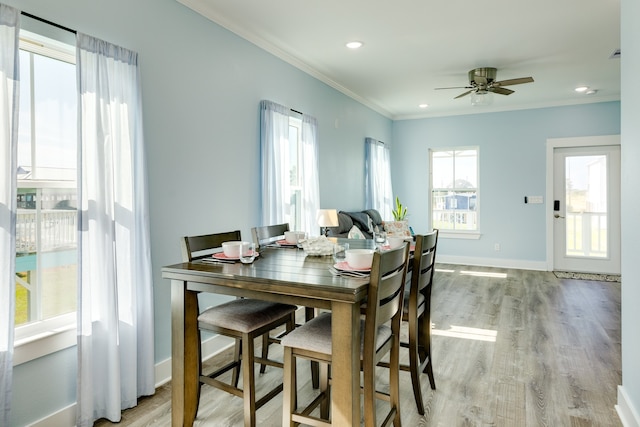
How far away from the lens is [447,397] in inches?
94.7

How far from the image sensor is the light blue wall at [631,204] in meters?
1.94

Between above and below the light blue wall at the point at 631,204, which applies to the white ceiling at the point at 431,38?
above

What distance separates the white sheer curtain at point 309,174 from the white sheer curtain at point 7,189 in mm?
2875

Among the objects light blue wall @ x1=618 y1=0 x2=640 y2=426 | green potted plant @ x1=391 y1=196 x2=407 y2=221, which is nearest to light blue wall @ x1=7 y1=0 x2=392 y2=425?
light blue wall @ x1=618 y1=0 x2=640 y2=426

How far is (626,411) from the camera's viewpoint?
210 cm

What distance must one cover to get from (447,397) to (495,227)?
5.00 meters

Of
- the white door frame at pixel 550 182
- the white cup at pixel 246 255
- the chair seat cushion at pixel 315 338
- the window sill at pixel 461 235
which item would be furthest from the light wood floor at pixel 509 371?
the window sill at pixel 461 235

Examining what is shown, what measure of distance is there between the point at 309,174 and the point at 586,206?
471cm

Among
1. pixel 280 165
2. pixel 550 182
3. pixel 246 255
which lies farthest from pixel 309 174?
pixel 550 182

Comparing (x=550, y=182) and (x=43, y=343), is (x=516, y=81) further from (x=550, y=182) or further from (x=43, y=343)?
(x=43, y=343)

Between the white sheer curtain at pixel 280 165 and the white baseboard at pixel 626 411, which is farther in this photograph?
the white sheer curtain at pixel 280 165

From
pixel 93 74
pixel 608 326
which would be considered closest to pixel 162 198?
pixel 93 74

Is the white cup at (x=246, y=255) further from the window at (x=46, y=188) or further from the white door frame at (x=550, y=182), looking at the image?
the white door frame at (x=550, y=182)

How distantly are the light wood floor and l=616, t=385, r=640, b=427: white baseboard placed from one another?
0.04 meters
